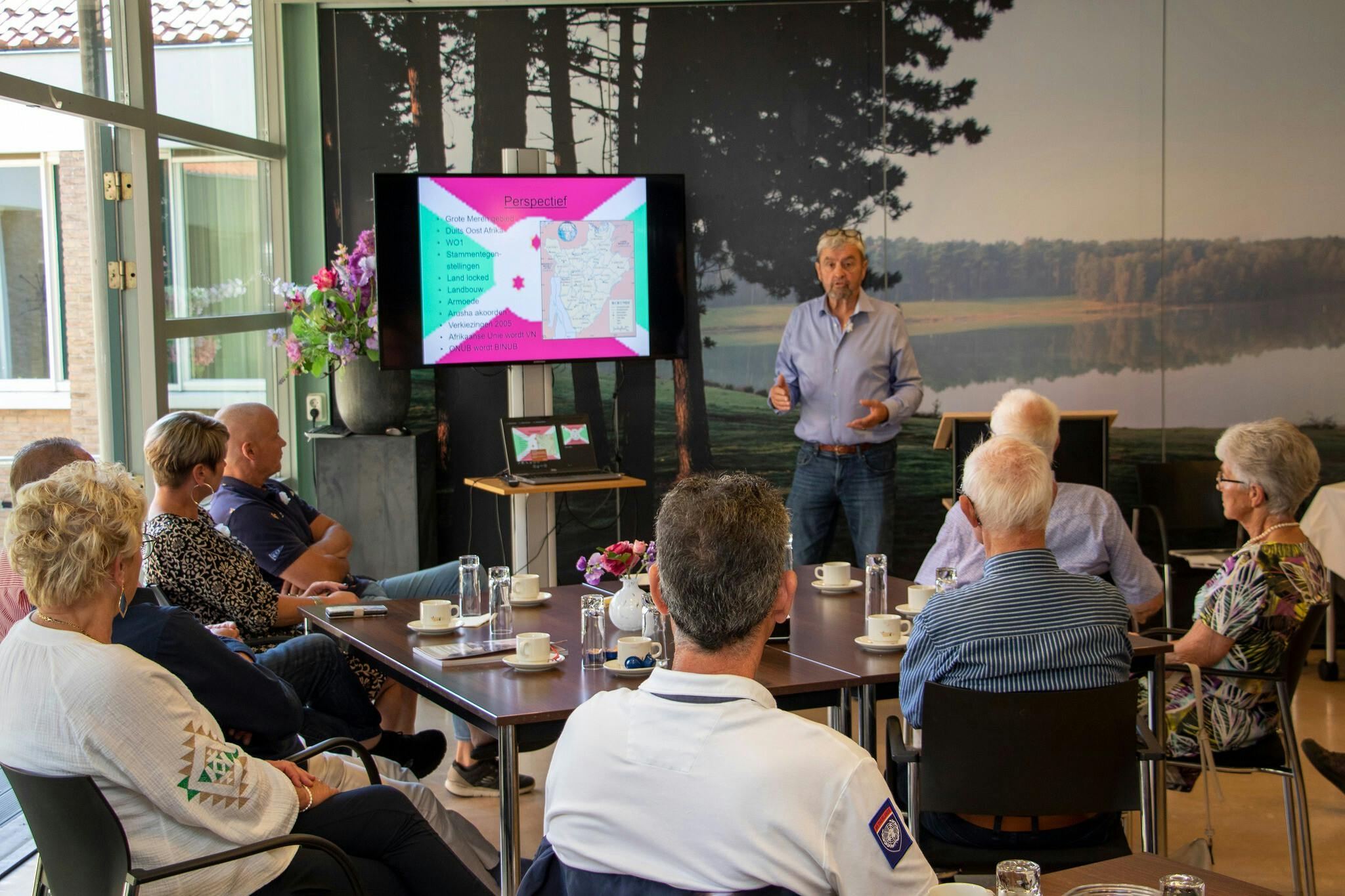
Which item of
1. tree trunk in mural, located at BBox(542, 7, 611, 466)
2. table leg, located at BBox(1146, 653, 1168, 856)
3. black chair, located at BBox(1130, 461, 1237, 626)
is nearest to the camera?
table leg, located at BBox(1146, 653, 1168, 856)

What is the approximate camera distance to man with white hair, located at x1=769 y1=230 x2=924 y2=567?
5.68m

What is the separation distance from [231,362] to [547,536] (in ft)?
5.57

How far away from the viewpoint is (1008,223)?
21.5ft

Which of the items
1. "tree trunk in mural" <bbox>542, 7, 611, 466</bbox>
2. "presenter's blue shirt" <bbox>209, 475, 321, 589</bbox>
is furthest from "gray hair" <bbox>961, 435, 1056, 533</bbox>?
"tree trunk in mural" <bbox>542, 7, 611, 466</bbox>

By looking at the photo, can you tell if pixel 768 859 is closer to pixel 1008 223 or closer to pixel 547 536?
pixel 547 536

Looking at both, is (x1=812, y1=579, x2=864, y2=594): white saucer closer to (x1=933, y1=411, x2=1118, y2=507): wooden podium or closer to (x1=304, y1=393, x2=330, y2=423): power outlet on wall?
(x1=933, y1=411, x2=1118, y2=507): wooden podium

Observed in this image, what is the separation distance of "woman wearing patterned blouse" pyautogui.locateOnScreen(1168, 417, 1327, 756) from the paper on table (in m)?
1.84

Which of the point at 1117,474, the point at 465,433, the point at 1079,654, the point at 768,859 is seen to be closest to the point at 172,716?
the point at 768,859

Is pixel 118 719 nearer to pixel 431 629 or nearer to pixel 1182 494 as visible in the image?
pixel 431 629

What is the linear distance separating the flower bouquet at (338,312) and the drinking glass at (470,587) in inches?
104

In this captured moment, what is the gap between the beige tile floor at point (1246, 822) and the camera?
3.69 meters

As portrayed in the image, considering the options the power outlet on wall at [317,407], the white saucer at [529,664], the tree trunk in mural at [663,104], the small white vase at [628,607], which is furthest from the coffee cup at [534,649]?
the power outlet on wall at [317,407]

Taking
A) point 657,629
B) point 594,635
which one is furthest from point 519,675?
point 657,629

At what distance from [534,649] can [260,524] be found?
1.71 metres
